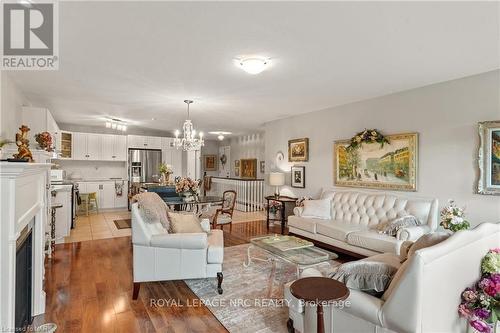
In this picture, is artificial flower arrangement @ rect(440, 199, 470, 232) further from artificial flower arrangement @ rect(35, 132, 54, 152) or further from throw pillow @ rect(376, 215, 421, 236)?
artificial flower arrangement @ rect(35, 132, 54, 152)

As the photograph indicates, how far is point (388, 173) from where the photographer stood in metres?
4.30

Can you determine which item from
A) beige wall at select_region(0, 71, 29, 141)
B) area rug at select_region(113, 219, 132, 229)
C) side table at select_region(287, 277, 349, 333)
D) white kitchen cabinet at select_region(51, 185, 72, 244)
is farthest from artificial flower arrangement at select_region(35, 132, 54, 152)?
side table at select_region(287, 277, 349, 333)

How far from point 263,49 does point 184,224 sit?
2.22 meters

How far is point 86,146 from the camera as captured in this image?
7.46m

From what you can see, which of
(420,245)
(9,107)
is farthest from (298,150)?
(9,107)

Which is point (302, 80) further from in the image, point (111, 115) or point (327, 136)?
point (111, 115)

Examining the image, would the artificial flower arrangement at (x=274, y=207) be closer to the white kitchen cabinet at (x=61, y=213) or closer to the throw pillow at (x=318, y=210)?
the throw pillow at (x=318, y=210)

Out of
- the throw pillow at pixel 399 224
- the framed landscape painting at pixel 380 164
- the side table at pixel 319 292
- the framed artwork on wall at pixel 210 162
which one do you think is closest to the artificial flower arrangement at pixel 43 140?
the side table at pixel 319 292

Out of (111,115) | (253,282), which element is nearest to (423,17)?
(253,282)

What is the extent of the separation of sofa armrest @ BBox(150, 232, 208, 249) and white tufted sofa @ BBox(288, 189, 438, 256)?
2.21 m

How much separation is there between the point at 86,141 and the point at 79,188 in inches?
53.0

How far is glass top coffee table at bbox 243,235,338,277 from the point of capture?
2.66m

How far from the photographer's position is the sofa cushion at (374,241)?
10.9ft

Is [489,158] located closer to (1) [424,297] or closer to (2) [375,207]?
(2) [375,207]
